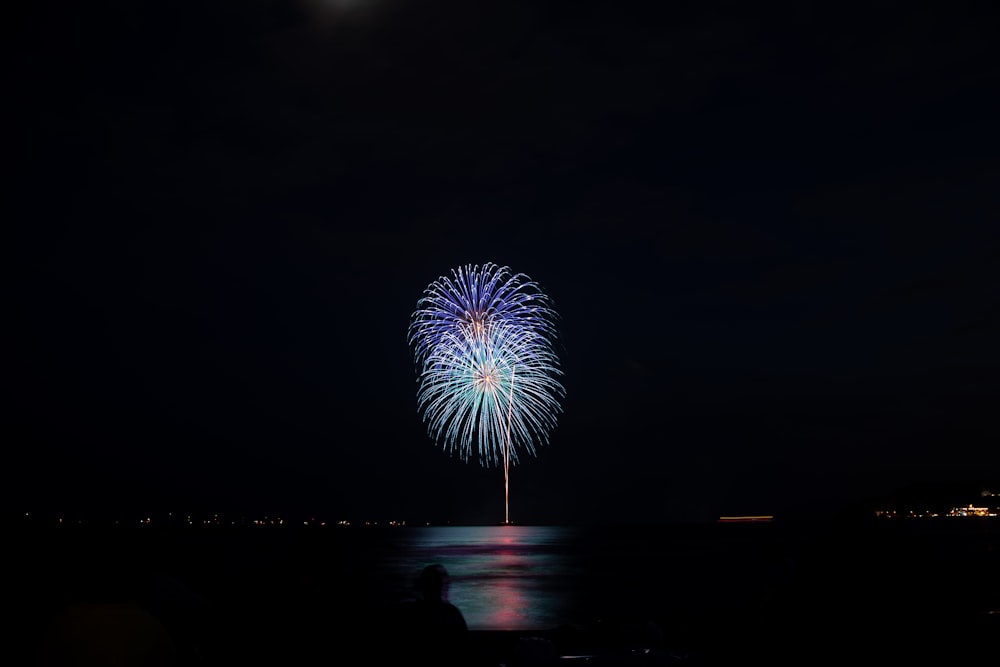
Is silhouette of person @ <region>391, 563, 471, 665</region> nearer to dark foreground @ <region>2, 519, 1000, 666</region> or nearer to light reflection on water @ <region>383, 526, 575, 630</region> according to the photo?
dark foreground @ <region>2, 519, 1000, 666</region>

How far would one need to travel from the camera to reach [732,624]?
16.0 metres

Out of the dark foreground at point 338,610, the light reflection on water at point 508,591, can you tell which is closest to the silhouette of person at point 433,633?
the dark foreground at point 338,610

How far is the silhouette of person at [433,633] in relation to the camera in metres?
6.08

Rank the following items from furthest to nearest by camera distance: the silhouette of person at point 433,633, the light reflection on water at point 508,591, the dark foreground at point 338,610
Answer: the light reflection on water at point 508,591 → the silhouette of person at point 433,633 → the dark foreground at point 338,610

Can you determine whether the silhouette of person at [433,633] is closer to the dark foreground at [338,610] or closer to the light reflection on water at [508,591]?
the dark foreground at [338,610]

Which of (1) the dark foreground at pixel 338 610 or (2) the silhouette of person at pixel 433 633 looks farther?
(2) the silhouette of person at pixel 433 633

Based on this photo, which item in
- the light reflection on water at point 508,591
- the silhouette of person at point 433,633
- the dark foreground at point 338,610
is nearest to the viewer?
the dark foreground at point 338,610

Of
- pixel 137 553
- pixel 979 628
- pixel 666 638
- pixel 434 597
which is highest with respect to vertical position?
pixel 137 553

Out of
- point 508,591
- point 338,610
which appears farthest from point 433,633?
point 508,591

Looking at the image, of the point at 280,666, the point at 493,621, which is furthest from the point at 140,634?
the point at 493,621

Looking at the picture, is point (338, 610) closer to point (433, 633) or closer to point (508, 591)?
point (433, 633)

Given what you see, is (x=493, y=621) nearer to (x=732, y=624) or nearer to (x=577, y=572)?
(x=732, y=624)

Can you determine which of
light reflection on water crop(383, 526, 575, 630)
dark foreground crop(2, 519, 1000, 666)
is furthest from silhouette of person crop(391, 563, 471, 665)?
light reflection on water crop(383, 526, 575, 630)

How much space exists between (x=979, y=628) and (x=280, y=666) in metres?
7.66
